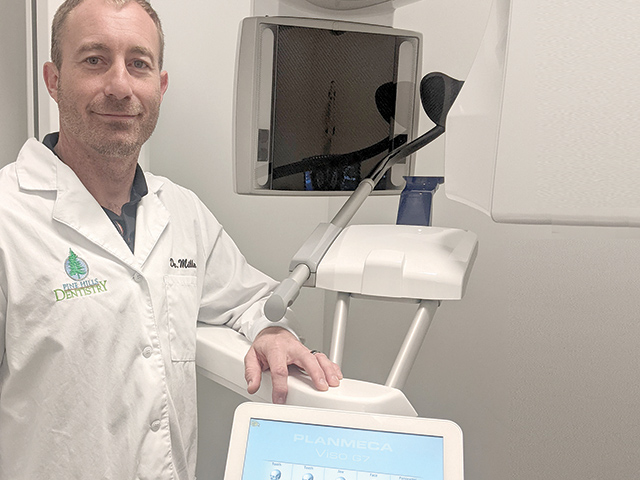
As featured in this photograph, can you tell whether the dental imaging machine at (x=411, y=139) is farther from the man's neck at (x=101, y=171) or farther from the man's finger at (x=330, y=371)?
the man's neck at (x=101, y=171)

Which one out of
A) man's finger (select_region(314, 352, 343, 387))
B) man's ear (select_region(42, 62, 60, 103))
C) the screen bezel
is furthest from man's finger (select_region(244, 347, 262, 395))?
man's ear (select_region(42, 62, 60, 103))

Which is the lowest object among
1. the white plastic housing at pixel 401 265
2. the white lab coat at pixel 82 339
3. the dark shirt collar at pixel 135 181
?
the white lab coat at pixel 82 339

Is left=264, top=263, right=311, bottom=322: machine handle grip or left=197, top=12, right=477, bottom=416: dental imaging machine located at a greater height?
left=197, top=12, right=477, bottom=416: dental imaging machine

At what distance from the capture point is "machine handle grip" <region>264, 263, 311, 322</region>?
2.98 ft

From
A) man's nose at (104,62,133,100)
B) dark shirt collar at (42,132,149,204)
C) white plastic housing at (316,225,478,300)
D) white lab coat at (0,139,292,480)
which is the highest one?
man's nose at (104,62,133,100)

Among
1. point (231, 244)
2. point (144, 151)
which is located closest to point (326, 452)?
point (231, 244)

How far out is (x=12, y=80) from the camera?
1.56 metres

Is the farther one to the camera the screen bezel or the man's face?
the man's face

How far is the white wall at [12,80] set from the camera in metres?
1.51

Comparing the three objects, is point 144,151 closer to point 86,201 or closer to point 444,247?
point 86,201

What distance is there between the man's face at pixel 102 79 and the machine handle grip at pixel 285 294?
44cm

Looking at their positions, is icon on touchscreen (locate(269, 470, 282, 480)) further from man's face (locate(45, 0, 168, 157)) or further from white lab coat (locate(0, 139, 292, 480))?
man's face (locate(45, 0, 168, 157))

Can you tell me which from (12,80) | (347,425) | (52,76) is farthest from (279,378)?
(12,80)

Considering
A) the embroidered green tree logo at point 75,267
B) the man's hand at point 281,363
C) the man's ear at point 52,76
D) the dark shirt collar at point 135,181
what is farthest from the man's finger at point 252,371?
the man's ear at point 52,76
